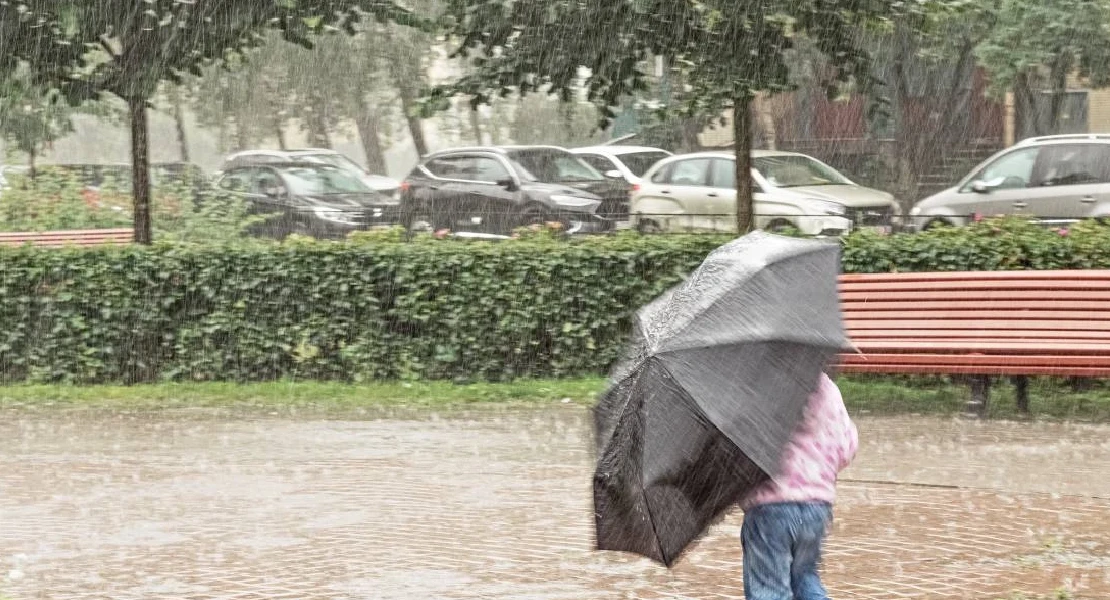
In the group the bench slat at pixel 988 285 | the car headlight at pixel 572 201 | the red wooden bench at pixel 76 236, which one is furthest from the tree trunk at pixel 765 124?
the bench slat at pixel 988 285

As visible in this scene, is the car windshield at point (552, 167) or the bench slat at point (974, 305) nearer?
the bench slat at point (974, 305)

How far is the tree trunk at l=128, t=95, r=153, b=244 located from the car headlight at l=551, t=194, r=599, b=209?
853 cm

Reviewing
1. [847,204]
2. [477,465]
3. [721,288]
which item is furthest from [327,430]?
[847,204]

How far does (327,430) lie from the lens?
965 centimetres

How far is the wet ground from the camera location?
607 cm

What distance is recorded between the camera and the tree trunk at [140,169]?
12281mm

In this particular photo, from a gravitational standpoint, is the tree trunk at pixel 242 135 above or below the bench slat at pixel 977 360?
above

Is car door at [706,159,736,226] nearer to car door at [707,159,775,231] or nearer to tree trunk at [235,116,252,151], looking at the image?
car door at [707,159,775,231]

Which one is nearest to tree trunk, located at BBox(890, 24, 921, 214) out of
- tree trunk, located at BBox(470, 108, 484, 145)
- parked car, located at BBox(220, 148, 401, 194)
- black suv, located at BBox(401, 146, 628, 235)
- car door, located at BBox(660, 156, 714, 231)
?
car door, located at BBox(660, 156, 714, 231)

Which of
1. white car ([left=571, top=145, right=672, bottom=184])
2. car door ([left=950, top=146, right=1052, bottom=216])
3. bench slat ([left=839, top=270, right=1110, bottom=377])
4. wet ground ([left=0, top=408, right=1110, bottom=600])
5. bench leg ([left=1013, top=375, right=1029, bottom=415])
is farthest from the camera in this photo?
white car ([left=571, top=145, right=672, bottom=184])

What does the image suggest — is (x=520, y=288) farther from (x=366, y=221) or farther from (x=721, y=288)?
(x=366, y=221)

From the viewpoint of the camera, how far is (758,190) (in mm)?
19422

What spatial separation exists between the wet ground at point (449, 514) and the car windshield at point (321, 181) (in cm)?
1326

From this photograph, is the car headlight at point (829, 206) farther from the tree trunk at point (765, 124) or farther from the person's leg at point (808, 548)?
the person's leg at point (808, 548)
